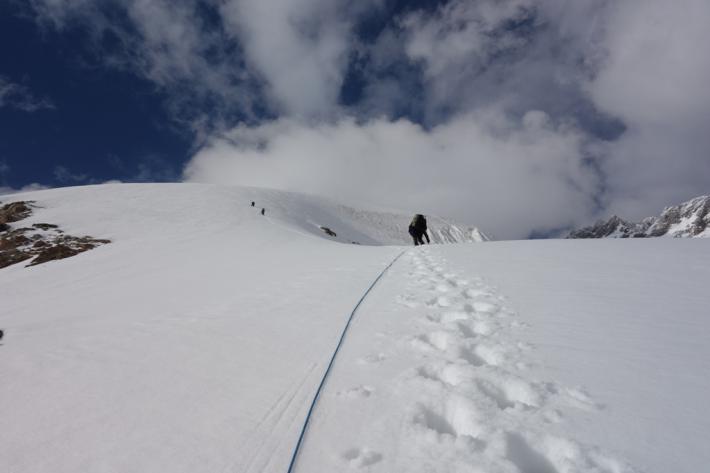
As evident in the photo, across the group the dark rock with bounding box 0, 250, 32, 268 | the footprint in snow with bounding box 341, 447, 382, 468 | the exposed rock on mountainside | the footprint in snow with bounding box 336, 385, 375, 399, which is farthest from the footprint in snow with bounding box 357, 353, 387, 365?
the dark rock with bounding box 0, 250, 32, 268

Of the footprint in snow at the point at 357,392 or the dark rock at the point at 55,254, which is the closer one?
the footprint in snow at the point at 357,392

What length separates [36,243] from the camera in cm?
1847

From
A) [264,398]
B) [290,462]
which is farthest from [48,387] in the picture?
[290,462]

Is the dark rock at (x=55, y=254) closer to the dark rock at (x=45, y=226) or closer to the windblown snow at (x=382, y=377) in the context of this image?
the dark rock at (x=45, y=226)

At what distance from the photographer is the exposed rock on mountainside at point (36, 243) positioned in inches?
607

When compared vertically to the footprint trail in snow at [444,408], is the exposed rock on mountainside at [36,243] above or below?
below

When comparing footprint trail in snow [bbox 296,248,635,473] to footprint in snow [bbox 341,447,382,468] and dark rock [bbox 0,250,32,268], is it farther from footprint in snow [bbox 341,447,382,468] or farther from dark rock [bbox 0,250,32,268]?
dark rock [bbox 0,250,32,268]

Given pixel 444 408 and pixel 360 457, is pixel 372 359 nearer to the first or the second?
pixel 444 408

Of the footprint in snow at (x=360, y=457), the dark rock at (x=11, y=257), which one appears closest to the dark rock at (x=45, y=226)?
the dark rock at (x=11, y=257)

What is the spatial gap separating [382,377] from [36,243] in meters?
23.4

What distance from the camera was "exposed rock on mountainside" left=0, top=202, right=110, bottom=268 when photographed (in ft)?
50.6

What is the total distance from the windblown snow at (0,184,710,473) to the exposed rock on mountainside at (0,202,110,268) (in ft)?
42.1

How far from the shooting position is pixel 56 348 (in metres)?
3.08

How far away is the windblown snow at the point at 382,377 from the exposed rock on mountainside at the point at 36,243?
12.8m
